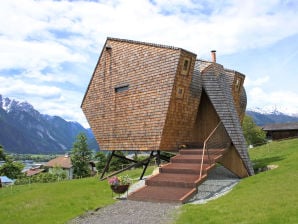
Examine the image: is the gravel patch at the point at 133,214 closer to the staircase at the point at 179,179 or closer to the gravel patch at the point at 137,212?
the gravel patch at the point at 137,212

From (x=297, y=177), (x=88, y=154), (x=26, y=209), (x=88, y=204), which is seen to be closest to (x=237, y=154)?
(x=297, y=177)

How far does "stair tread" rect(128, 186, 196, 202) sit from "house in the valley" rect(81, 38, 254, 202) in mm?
611

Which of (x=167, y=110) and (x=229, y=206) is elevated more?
(x=167, y=110)

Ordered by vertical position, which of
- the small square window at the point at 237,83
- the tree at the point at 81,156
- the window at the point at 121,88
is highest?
the small square window at the point at 237,83

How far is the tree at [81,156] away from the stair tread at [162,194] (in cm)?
5427

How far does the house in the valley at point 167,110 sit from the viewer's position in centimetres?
1688

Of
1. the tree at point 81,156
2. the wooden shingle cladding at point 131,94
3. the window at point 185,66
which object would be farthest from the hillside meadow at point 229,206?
the tree at point 81,156

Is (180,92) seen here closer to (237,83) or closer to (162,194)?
(162,194)

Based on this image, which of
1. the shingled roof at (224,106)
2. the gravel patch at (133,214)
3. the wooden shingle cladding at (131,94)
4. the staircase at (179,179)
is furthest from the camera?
the wooden shingle cladding at (131,94)

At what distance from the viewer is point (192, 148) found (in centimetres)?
1847

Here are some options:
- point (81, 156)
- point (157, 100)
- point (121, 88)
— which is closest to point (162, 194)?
point (157, 100)

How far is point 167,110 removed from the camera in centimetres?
1712

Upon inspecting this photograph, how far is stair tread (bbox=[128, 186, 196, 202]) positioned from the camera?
39.5 ft

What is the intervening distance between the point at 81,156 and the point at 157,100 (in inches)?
2074
